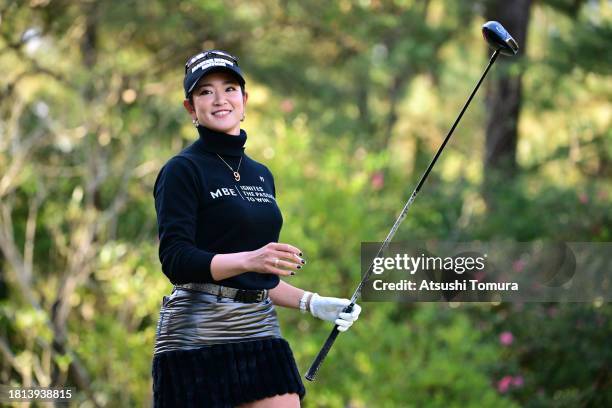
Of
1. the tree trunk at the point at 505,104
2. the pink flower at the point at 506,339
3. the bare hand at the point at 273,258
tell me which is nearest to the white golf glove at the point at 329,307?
the bare hand at the point at 273,258

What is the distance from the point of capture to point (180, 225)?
273cm

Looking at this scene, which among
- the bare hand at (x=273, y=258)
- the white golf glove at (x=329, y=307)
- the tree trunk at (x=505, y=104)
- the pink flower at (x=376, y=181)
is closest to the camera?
the bare hand at (x=273, y=258)

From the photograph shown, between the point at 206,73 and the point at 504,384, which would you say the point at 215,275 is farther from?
the point at 504,384

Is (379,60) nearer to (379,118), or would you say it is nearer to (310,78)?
(310,78)

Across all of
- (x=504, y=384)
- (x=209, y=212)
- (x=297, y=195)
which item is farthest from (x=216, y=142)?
(x=504, y=384)

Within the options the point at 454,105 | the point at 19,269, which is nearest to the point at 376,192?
the point at 19,269

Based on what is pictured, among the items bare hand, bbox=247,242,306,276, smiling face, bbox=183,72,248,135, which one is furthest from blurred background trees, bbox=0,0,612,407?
bare hand, bbox=247,242,306,276

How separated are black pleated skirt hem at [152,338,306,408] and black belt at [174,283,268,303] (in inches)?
5.2

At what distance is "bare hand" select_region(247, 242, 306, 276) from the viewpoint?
2.62 metres

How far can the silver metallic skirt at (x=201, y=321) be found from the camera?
283 centimetres

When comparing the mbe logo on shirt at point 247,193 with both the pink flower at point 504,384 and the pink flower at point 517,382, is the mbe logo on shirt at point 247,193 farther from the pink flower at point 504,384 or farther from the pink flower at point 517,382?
the pink flower at point 517,382

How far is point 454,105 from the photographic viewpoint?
2047 centimetres

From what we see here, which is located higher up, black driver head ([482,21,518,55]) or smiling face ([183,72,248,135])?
black driver head ([482,21,518,55])

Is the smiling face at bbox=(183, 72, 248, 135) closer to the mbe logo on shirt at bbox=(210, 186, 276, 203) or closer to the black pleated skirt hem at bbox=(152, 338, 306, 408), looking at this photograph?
the mbe logo on shirt at bbox=(210, 186, 276, 203)
